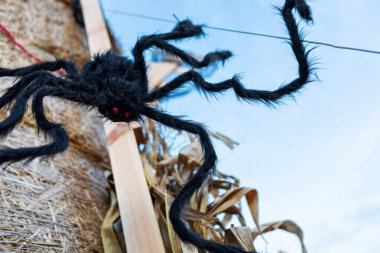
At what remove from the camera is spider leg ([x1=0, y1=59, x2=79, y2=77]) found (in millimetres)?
994

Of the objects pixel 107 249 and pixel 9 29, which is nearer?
pixel 107 249

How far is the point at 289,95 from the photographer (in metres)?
0.89

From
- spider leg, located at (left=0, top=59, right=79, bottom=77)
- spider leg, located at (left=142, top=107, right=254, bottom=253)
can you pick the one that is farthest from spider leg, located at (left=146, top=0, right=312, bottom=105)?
spider leg, located at (left=0, top=59, right=79, bottom=77)

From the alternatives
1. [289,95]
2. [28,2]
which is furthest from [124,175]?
[28,2]

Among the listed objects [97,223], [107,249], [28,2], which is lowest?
[107,249]

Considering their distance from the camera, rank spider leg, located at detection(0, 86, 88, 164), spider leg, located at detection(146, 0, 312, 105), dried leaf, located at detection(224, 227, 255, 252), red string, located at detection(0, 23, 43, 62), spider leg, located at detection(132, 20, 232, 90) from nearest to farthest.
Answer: spider leg, located at detection(0, 86, 88, 164) → spider leg, located at detection(146, 0, 312, 105) → dried leaf, located at detection(224, 227, 255, 252) → spider leg, located at detection(132, 20, 232, 90) → red string, located at detection(0, 23, 43, 62)

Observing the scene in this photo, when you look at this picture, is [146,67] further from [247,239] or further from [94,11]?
[94,11]

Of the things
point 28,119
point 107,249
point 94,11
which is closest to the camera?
point 107,249

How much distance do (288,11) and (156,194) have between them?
634mm

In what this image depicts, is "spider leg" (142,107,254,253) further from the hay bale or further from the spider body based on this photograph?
the hay bale

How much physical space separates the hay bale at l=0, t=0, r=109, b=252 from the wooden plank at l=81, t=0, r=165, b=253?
0.41 ft

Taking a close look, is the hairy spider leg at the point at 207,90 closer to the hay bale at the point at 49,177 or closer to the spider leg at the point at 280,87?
the spider leg at the point at 280,87

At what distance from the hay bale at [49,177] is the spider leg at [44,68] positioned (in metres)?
0.12

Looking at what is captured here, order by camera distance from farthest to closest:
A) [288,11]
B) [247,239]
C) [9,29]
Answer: [9,29], [247,239], [288,11]
